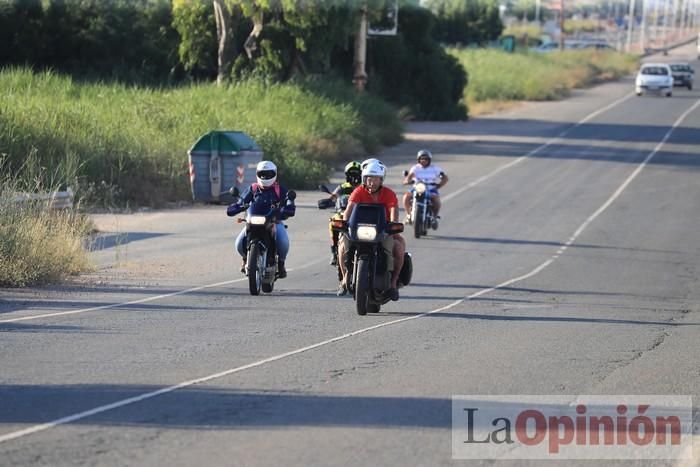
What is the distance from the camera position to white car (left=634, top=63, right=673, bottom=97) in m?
73.5

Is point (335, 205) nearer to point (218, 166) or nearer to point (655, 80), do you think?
point (218, 166)

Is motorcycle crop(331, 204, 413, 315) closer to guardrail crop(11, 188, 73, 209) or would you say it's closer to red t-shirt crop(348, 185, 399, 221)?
red t-shirt crop(348, 185, 399, 221)

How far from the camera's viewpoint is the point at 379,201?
565 inches

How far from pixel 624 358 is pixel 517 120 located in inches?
1820

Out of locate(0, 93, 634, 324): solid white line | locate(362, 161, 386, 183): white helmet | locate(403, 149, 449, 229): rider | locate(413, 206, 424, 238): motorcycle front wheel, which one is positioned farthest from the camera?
locate(403, 149, 449, 229): rider

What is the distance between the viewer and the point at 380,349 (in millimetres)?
11789

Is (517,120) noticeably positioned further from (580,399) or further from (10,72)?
(580,399)

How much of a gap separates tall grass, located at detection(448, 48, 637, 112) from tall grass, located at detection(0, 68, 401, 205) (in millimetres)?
25001

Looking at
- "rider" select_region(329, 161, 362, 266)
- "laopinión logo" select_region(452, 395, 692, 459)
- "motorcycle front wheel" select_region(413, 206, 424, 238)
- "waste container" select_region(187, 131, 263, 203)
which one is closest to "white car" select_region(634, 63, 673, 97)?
"waste container" select_region(187, 131, 263, 203)

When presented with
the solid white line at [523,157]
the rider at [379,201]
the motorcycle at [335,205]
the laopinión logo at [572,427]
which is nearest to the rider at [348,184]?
the motorcycle at [335,205]

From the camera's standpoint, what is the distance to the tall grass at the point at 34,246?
643 inches

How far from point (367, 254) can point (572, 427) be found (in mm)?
5770

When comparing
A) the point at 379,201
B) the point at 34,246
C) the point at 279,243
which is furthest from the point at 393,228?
the point at 34,246

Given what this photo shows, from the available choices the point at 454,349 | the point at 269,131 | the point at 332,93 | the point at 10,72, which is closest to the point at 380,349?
the point at 454,349
